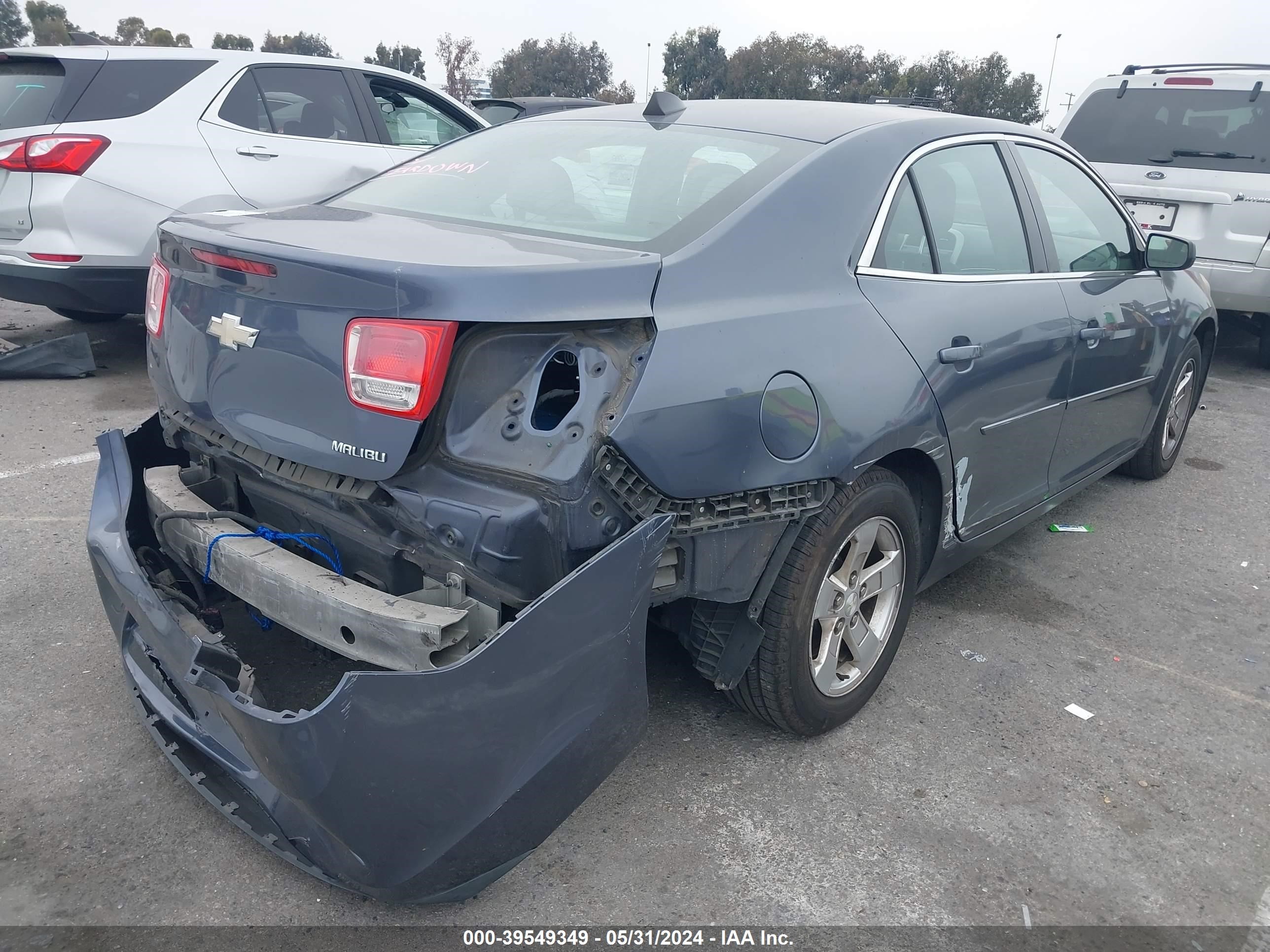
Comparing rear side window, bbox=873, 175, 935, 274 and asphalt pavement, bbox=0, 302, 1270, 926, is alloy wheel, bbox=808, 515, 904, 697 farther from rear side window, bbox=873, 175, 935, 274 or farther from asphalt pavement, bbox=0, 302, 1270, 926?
rear side window, bbox=873, 175, 935, 274

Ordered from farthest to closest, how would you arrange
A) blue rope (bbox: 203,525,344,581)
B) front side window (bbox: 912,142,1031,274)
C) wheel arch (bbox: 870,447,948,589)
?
front side window (bbox: 912,142,1031,274) → wheel arch (bbox: 870,447,948,589) → blue rope (bbox: 203,525,344,581)

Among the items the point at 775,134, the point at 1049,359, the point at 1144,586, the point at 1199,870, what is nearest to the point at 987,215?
the point at 1049,359

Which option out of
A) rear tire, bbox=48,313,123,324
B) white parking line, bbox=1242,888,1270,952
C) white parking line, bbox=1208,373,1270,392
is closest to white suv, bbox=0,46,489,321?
rear tire, bbox=48,313,123,324

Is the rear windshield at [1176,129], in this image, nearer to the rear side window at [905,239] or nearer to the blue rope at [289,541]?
the rear side window at [905,239]

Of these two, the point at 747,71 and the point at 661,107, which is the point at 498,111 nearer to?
the point at 661,107

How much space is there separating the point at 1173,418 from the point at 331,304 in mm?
4442

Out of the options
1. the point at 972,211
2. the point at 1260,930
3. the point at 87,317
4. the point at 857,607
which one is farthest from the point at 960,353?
the point at 87,317

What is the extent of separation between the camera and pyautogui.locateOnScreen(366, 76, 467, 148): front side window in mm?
6859

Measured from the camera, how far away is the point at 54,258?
5.30 m

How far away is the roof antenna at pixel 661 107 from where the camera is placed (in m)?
3.11

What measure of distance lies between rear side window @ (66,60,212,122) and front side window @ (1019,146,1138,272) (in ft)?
15.9

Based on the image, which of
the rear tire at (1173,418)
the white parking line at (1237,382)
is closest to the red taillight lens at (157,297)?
the rear tire at (1173,418)

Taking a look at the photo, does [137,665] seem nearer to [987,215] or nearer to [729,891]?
[729,891]

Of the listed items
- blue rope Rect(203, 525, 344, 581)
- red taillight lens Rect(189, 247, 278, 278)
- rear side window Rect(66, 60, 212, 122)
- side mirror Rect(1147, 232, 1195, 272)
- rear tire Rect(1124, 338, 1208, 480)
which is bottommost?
rear tire Rect(1124, 338, 1208, 480)
